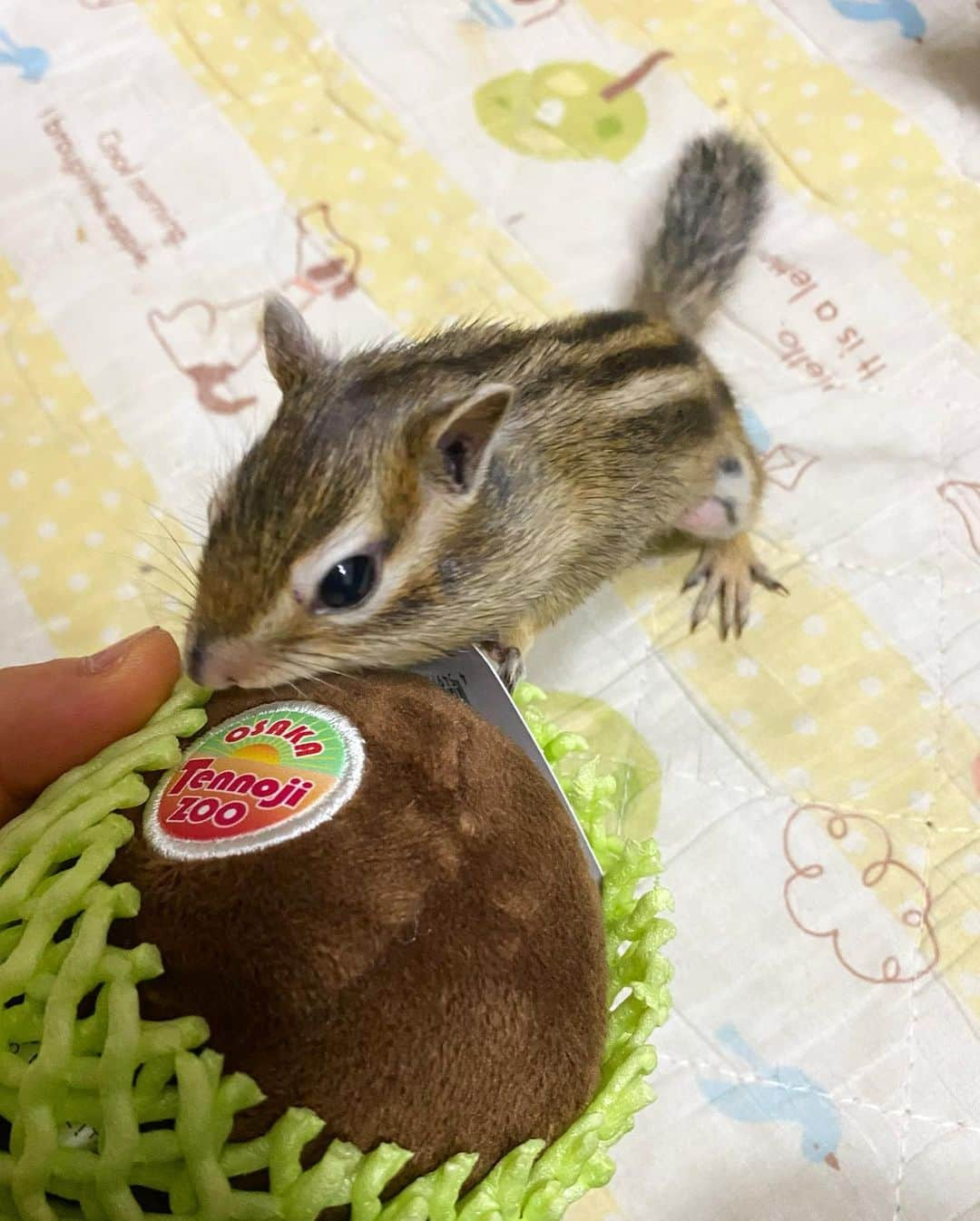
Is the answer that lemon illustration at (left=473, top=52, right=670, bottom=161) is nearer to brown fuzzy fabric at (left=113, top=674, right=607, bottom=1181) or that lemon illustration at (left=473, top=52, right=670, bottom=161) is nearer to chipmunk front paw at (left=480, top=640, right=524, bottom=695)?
chipmunk front paw at (left=480, top=640, right=524, bottom=695)

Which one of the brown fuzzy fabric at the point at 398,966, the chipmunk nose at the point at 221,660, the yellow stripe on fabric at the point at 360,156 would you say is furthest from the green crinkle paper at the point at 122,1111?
the yellow stripe on fabric at the point at 360,156

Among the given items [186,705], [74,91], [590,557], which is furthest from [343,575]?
[74,91]

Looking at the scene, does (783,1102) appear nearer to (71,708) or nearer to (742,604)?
(742,604)

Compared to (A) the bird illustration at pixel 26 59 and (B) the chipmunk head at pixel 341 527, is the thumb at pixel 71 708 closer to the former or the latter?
(B) the chipmunk head at pixel 341 527

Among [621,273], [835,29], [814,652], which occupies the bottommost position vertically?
[814,652]

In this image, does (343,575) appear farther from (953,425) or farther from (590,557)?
(953,425)

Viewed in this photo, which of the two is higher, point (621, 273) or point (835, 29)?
point (835, 29)

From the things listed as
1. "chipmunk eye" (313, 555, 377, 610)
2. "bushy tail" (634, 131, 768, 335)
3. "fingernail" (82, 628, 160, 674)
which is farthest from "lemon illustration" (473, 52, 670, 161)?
"fingernail" (82, 628, 160, 674)
